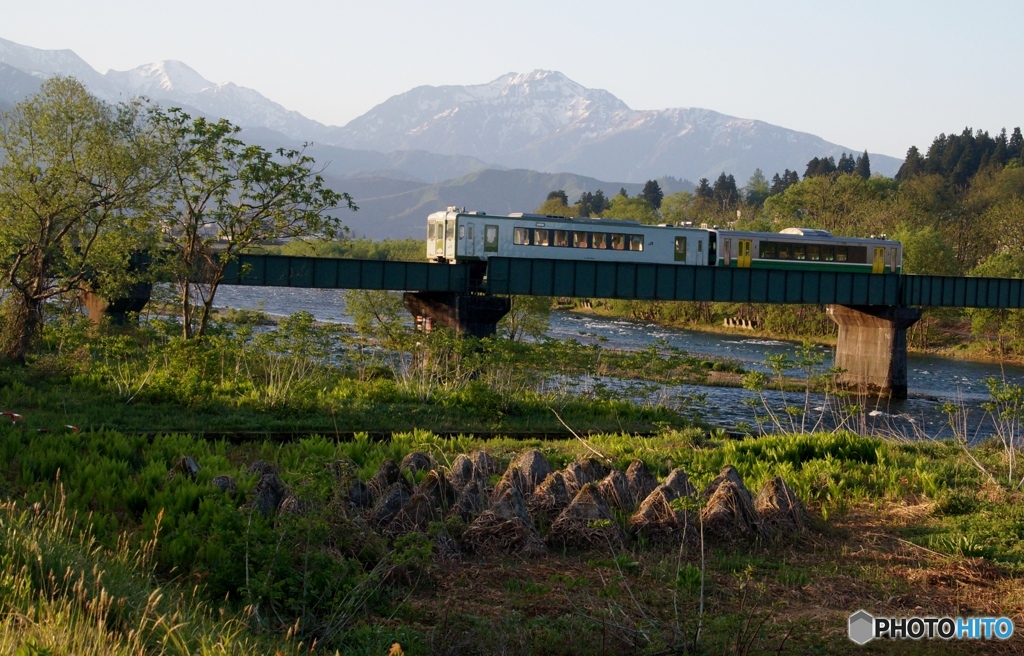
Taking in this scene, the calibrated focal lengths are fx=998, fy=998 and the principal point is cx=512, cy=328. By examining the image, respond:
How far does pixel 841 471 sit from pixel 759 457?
60.9 inches

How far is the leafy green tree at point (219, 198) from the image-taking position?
26.6m

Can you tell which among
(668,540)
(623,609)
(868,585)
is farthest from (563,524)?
(868,585)

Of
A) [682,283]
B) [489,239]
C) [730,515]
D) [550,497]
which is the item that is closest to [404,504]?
[550,497]

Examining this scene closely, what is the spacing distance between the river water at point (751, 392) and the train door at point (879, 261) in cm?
649

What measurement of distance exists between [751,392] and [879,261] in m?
16.4

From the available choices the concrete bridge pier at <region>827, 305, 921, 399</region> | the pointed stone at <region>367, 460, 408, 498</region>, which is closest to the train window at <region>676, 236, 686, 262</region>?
the concrete bridge pier at <region>827, 305, 921, 399</region>

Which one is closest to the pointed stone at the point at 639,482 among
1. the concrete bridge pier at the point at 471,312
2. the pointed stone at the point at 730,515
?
the pointed stone at the point at 730,515

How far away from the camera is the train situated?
45844 millimetres

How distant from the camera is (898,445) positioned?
18672mm

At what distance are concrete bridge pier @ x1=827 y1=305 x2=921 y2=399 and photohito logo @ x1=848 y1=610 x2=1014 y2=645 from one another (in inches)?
1575

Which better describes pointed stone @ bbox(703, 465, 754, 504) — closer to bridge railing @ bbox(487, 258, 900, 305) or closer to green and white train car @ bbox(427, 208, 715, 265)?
bridge railing @ bbox(487, 258, 900, 305)

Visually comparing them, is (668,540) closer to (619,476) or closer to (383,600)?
(619,476)

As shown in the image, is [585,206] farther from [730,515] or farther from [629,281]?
[730,515]

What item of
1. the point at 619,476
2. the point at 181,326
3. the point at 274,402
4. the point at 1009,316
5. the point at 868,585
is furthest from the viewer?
the point at 1009,316
